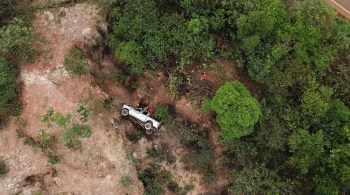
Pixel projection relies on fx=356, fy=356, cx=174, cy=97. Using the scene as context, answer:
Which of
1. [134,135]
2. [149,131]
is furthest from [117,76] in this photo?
[149,131]

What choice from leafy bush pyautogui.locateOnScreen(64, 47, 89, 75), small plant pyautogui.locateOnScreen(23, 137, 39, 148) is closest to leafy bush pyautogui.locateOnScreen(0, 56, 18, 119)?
small plant pyautogui.locateOnScreen(23, 137, 39, 148)

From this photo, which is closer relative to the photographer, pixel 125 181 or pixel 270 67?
pixel 270 67

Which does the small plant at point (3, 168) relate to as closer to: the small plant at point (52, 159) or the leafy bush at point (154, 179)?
the small plant at point (52, 159)

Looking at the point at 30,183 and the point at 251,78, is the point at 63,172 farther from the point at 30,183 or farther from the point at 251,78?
the point at 251,78

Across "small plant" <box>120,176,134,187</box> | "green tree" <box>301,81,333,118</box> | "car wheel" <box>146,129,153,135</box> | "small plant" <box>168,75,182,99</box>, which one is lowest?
"small plant" <box>120,176,134,187</box>

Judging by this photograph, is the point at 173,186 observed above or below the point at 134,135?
below

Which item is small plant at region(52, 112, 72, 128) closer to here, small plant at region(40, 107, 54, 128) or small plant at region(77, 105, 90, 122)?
small plant at region(40, 107, 54, 128)

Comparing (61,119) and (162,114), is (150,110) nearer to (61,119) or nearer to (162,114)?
(162,114)
